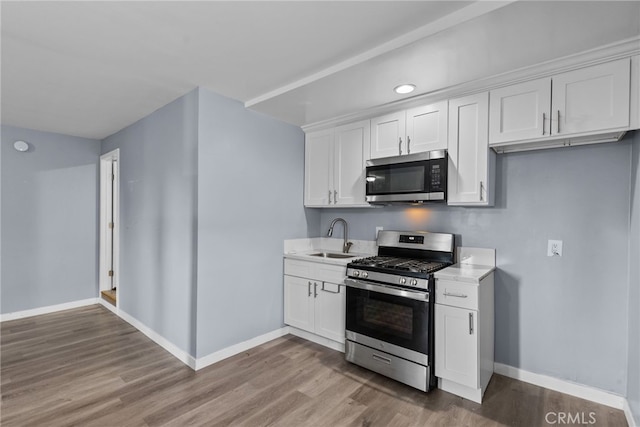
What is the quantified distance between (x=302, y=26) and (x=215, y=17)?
0.50 meters

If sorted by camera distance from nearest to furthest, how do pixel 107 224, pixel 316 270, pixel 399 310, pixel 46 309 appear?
pixel 399 310 → pixel 316 270 → pixel 46 309 → pixel 107 224

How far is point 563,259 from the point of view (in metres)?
2.43

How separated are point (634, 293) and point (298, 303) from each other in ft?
8.85

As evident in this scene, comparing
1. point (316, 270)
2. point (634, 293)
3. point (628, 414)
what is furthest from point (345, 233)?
point (628, 414)

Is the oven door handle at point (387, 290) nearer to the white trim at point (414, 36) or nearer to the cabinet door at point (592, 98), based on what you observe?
the cabinet door at point (592, 98)

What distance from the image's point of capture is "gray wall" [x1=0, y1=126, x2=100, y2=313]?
405 centimetres

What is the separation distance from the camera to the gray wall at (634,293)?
195 centimetres

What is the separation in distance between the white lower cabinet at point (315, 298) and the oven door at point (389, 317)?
0.72 feet

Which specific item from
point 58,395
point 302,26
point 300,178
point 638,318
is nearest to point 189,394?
point 58,395

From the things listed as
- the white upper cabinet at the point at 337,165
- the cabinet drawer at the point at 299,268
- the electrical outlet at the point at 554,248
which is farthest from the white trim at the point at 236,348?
the electrical outlet at the point at 554,248

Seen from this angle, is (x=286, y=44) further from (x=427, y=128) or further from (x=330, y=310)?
(x=330, y=310)

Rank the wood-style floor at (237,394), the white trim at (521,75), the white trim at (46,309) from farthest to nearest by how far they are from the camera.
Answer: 1. the white trim at (46,309)
2. the wood-style floor at (237,394)
3. the white trim at (521,75)

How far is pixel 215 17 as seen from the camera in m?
1.84

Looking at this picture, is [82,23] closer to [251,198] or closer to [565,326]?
[251,198]
